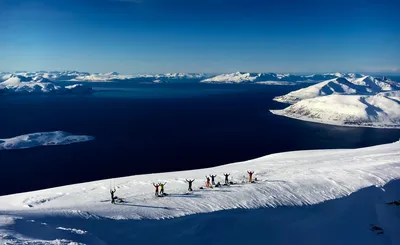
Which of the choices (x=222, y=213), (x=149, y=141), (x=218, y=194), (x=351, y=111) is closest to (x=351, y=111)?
(x=351, y=111)

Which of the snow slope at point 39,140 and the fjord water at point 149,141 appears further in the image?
the snow slope at point 39,140

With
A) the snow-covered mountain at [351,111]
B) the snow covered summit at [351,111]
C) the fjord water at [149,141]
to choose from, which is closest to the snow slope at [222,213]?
the fjord water at [149,141]

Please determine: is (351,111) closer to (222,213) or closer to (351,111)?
(351,111)

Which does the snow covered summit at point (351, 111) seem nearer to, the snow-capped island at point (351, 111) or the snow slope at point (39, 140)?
the snow-capped island at point (351, 111)

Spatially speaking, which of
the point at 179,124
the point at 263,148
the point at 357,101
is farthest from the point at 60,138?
the point at 357,101

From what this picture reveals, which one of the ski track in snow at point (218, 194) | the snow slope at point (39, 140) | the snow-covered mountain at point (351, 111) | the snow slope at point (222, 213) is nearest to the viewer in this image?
the snow slope at point (222, 213)

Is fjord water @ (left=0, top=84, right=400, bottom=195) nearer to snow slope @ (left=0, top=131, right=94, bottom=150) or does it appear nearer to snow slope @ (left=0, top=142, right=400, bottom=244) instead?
snow slope @ (left=0, top=131, right=94, bottom=150)
